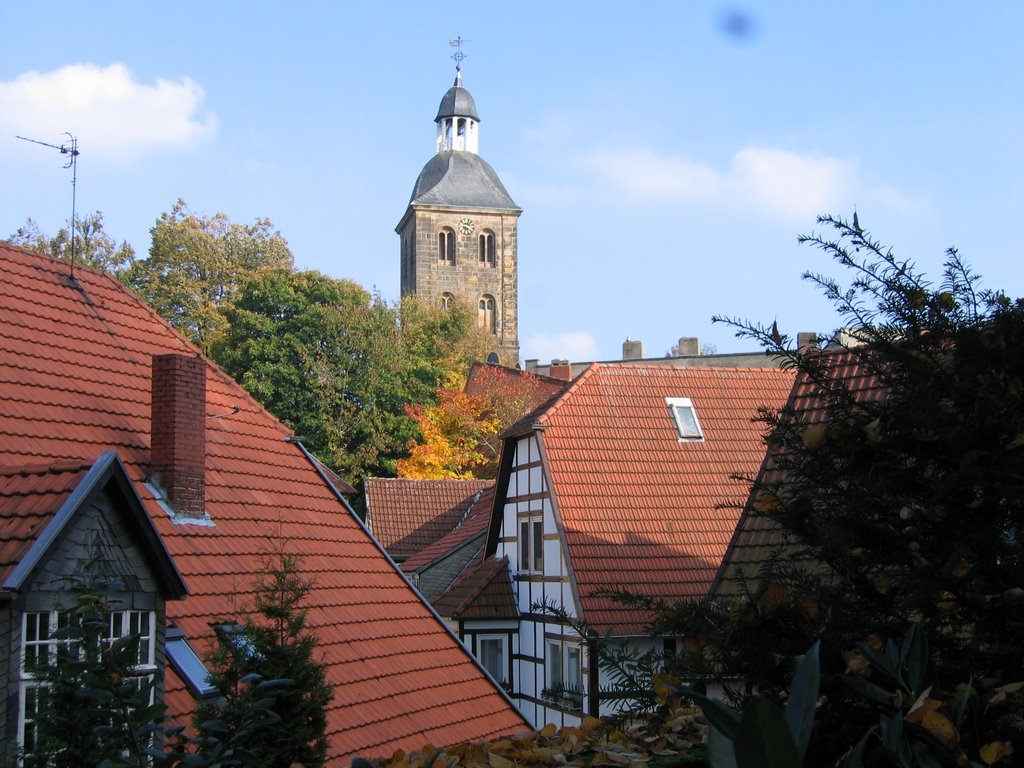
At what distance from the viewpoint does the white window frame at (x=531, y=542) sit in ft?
71.2

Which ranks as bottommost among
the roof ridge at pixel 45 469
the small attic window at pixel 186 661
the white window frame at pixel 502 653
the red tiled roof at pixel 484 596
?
the white window frame at pixel 502 653

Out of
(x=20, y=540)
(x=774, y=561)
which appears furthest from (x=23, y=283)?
(x=774, y=561)

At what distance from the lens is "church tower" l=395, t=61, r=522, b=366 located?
8900cm

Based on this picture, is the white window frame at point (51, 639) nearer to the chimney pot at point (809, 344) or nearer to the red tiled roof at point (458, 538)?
the chimney pot at point (809, 344)

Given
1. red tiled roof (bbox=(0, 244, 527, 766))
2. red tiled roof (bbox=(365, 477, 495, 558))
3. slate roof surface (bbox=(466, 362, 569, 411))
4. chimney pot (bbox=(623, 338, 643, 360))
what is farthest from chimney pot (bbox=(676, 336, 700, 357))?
red tiled roof (bbox=(0, 244, 527, 766))

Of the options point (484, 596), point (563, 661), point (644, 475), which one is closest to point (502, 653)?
point (484, 596)

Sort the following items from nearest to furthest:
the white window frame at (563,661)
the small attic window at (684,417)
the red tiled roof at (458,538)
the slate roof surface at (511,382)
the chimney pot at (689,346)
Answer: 1. the white window frame at (563,661)
2. the small attic window at (684,417)
3. the red tiled roof at (458,538)
4. the slate roof surface at (511,382)
5. the chimney pot at (689,346)

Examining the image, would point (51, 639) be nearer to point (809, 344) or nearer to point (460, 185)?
point (809, 344)

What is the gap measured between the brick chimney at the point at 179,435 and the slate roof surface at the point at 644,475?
902 centimetres

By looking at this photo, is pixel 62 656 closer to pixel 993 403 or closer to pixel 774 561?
pixel 774 561

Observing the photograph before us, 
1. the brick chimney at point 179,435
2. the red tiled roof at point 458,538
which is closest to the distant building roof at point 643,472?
the red tiled roof at point 458,538

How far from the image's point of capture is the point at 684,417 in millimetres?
23031

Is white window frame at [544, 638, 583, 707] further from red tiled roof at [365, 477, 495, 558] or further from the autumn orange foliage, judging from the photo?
the autumn orange foliage

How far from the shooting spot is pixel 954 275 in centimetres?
411
